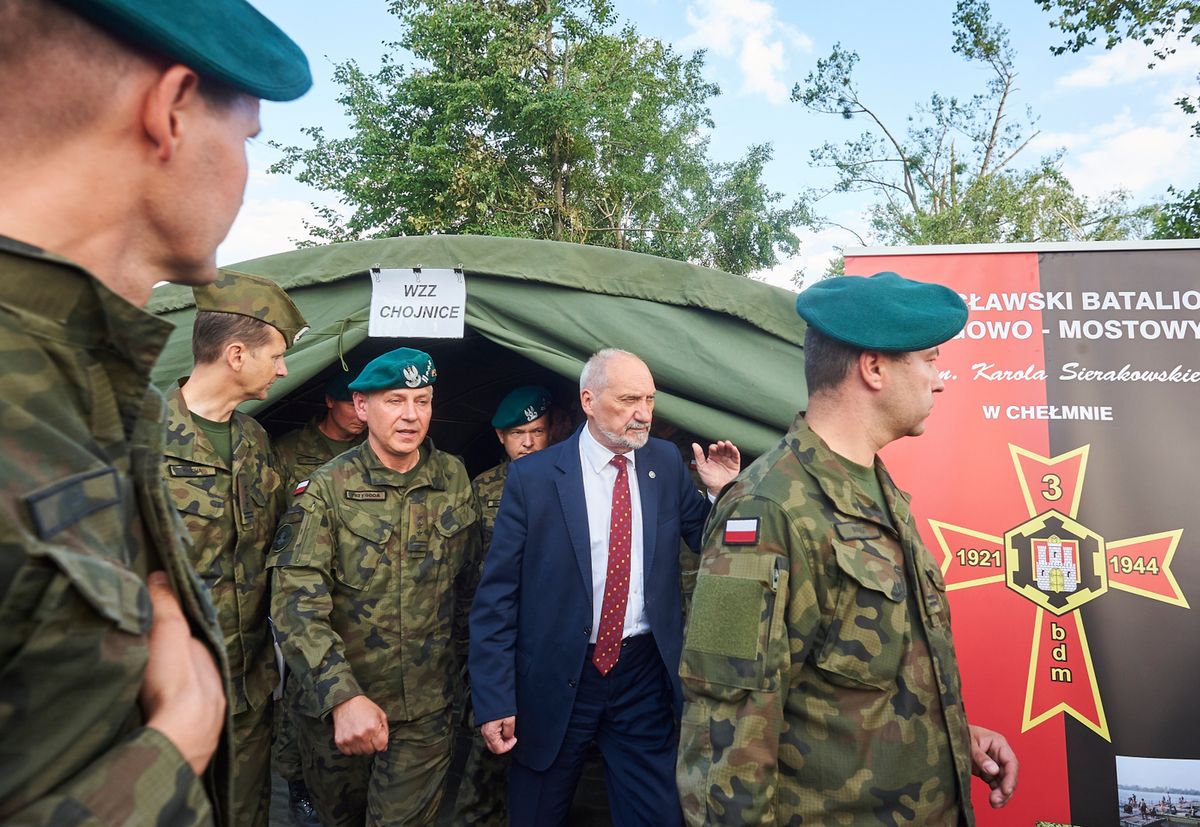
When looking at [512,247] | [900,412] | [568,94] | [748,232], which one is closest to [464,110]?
[568,94]

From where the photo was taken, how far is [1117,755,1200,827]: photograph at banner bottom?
293cm

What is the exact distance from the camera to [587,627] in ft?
9.32

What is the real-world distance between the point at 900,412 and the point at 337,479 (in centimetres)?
226

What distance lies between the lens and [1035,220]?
27.1m

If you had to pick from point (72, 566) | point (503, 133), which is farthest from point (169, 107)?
point (503, 133)

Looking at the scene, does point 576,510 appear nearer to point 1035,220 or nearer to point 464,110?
point 464,110

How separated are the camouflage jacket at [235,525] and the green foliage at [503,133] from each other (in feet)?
51.8

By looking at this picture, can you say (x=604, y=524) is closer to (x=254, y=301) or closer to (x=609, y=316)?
(x=609, y=316)

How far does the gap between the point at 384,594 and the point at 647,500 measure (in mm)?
1142

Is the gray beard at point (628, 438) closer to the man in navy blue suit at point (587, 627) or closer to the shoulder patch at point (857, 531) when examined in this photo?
the man in navy blue suit at point (587, 627)

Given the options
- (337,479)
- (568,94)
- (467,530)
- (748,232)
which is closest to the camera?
(337,479)

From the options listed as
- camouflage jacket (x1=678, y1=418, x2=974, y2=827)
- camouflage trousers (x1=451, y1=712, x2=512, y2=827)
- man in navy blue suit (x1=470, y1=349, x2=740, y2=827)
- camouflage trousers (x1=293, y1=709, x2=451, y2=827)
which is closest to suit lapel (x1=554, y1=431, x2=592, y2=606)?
man in navy blue suit (x1=470, y1=349, x2=740, y2=827)

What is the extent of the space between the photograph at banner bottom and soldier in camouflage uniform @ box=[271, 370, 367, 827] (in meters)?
3.80

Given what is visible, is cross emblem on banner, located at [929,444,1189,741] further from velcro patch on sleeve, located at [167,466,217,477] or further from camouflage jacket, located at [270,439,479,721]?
velcro patch on sleeve, located at [167,466,217,477]
